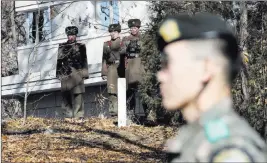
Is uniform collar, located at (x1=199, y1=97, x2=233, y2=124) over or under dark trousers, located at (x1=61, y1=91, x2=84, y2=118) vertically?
over

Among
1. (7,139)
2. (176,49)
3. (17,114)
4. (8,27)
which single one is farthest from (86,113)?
(176,49)

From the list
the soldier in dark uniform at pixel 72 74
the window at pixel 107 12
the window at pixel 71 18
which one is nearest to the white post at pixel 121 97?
the soldier in dark uniform at pixel 72 74

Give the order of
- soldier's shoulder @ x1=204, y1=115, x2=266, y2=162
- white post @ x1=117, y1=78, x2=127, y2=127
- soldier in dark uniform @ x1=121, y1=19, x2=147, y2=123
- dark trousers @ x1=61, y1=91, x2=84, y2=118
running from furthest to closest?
dark trousers @ x1=61, y1=91, x2=84, y2=118 < soldier in dark uniform @ x1=121, y1=19, x2=147, y2=123 < white post @ x1=117, y1=78, x2=127, y2=127 < soldier's shoulder @ x1=204, y1=115, x2=266, y2=162

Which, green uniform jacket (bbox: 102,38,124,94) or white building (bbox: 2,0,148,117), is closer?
green uniform jacket (bbox: 102,38,124,94)

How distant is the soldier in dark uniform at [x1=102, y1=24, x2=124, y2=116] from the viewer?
457 inches

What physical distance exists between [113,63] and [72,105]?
3.17 ft

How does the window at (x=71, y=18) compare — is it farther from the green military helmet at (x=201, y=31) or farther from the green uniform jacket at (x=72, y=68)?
the green military helmet at (x=201, y=31)

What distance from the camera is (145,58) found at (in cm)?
1120

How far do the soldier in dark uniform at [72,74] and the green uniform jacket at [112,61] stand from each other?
0.35 metres

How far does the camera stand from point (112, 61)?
1182 centimetres

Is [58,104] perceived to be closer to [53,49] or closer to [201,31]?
[53,49]

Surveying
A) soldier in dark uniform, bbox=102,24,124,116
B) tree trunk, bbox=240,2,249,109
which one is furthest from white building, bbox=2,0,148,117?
tree trunk, bbox=240,2,249,109

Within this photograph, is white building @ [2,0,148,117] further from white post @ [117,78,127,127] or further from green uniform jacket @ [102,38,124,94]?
white post @ [117,78,127,127]

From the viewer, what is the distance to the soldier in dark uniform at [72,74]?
11.6 metres
